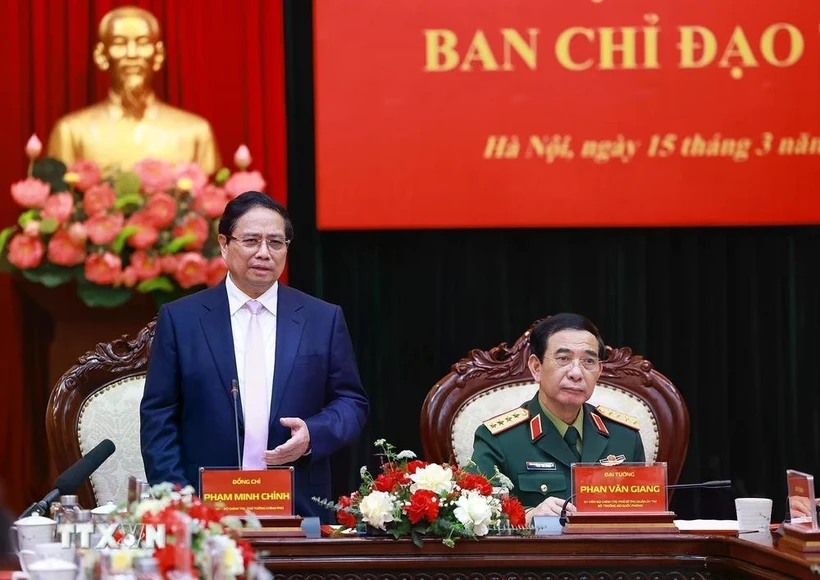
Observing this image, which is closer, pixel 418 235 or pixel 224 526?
pixel 224 526

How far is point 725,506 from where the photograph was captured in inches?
187

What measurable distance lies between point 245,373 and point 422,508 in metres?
0.76

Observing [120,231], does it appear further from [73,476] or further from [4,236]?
[73,476]

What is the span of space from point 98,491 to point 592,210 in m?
2.04

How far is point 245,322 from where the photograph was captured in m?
3.09

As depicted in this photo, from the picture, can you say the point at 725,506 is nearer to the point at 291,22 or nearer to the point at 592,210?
the point at 592,210

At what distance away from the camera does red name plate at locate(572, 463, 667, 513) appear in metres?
2.53

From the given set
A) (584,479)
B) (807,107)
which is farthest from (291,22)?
(584,479)

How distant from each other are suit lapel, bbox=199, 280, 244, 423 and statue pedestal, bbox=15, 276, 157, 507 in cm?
130

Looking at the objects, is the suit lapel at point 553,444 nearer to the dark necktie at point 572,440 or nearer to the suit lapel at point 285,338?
the dark necktie at point 572,440

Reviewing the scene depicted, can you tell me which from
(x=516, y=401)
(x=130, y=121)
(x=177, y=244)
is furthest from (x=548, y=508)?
(x=130, y=121)

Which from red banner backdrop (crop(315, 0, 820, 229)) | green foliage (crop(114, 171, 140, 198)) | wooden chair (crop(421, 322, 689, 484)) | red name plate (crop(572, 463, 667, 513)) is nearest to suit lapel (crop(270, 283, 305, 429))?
wooden chair (crop(421, 322, 689, 484))

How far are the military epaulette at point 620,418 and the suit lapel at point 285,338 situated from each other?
71cm

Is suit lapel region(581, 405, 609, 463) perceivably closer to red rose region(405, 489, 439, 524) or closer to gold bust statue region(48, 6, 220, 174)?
red rose region(405, 489, 439, 524)
